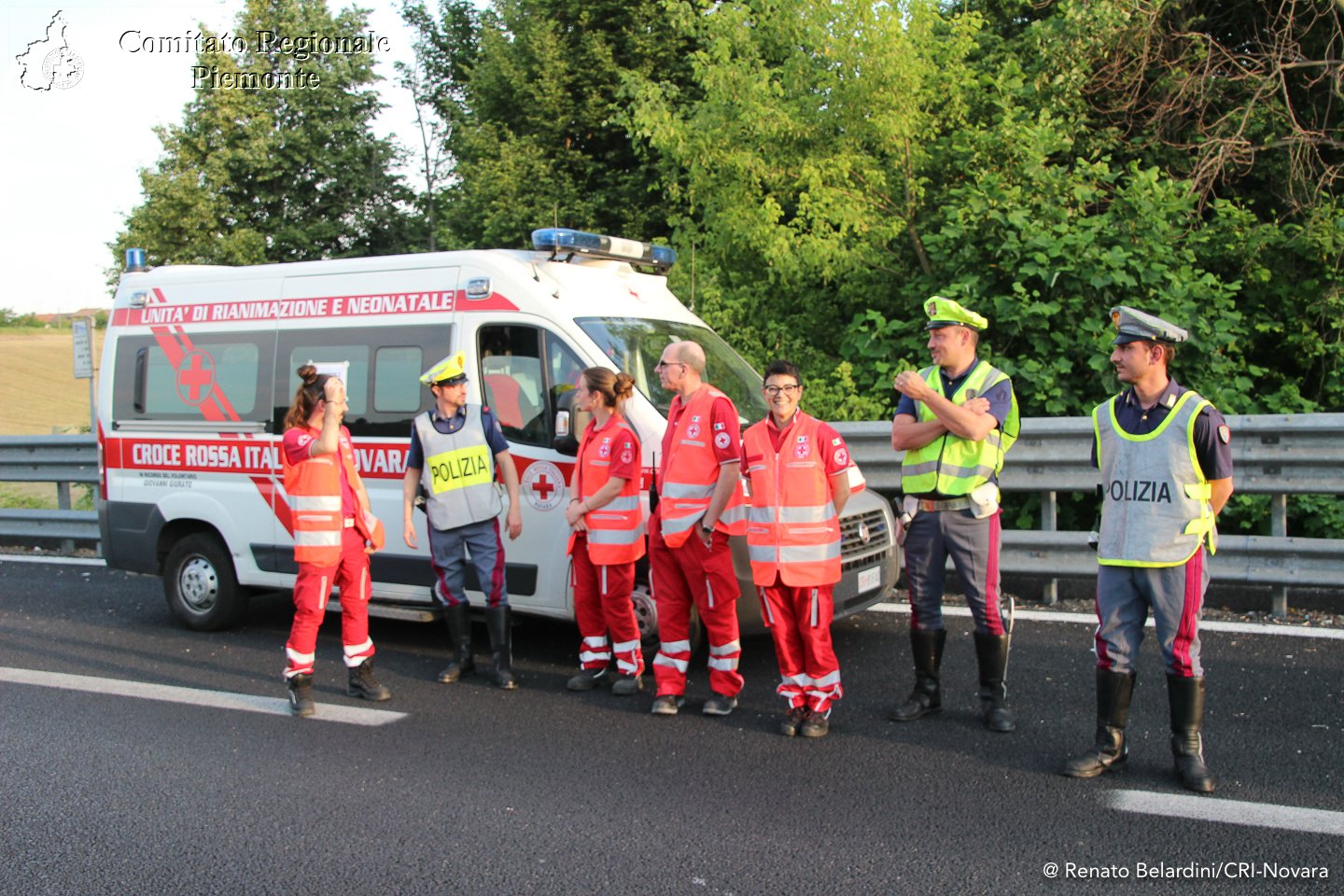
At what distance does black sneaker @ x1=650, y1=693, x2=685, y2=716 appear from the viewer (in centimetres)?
593

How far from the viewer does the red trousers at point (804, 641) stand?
5527 mm

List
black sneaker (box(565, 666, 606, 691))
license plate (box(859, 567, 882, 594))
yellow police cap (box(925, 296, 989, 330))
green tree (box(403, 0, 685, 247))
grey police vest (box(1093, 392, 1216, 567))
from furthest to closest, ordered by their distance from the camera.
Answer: green tree (box(403, 0, 685, 247)) → license plate (box(859, 567, 882, 594)) → black sneaker (box(565, 666, 606, 691)) → yellow police cap (box(925, 296, 989, 330)) → grey police vest (box(1093, 392, 1216, 567))

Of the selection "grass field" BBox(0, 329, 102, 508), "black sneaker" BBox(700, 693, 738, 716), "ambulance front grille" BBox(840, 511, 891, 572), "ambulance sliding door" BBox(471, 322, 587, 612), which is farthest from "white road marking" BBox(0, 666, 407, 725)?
"grass field" BBox(0, 329, 102, 508)

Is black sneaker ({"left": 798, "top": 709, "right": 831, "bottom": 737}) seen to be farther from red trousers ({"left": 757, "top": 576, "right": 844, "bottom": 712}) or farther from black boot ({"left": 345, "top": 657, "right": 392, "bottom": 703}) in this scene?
black boot ({"left": 345, "top": 657, "right": 392, "bottom": 703})

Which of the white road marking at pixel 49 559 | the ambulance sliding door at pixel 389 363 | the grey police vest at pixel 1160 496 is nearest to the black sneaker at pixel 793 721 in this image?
the grey police vest at pixel 1160 496

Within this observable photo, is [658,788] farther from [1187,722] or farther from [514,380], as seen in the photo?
[514,380]

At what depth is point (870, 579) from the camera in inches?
264

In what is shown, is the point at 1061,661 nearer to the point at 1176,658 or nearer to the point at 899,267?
the point at 1176,658

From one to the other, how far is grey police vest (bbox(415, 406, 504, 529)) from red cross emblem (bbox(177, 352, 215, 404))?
2379 mm

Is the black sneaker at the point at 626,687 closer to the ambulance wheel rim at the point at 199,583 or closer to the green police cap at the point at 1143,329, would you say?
the green police cap at the point at 1143,329

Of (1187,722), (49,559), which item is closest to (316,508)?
(1187,722)

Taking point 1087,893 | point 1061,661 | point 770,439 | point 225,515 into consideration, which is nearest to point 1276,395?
point 1061,661

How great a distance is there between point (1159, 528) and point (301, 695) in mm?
4195

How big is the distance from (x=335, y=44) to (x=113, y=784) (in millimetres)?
30511
